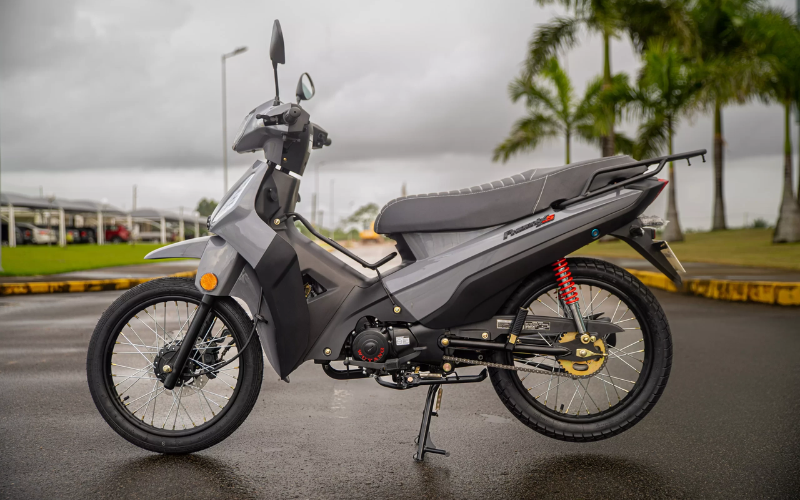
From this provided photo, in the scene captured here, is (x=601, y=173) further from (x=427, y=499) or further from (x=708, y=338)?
(x=708, y=338)

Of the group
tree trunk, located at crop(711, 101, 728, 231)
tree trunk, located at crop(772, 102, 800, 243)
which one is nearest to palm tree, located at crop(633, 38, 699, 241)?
tree trunk, located at crop(772, 102, 800, 243)

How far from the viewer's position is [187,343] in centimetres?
294

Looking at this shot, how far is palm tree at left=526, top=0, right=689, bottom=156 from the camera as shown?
21.0 m

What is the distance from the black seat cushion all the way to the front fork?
91cm

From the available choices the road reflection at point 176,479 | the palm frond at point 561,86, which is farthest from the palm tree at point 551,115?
the road reflection at point 176,479

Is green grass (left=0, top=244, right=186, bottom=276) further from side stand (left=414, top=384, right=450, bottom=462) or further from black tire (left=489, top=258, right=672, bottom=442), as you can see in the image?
black tire (left=489, top=258, right=672, bottom=442)

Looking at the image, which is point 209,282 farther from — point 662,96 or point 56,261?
point 662,96

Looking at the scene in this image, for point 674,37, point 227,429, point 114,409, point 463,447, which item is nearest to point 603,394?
point 463,447

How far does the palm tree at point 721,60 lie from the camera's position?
17.9m

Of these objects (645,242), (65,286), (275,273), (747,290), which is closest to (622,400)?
(645,242)

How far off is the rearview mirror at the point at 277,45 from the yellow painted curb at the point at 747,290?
18.3 ft

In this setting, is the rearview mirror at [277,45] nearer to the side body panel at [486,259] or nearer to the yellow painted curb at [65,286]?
the side body panel at [486,259]

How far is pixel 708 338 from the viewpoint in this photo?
5.79 m

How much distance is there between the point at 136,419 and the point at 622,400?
7.86 ft
